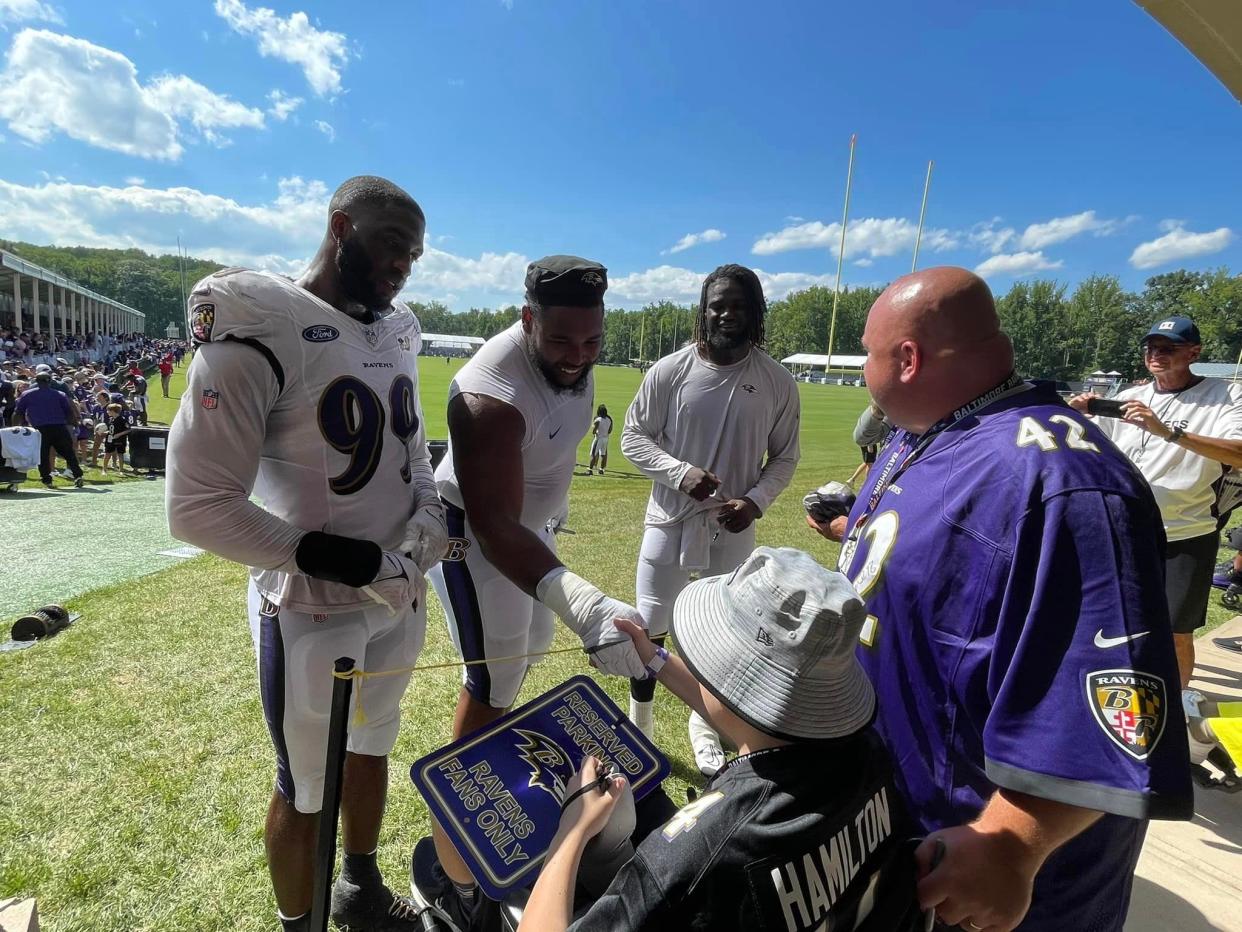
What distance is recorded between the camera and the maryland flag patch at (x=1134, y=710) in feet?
3.79

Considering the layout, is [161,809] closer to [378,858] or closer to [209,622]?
[378,858]

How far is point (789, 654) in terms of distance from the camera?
119 cm

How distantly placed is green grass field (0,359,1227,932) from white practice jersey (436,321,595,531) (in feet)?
5.69

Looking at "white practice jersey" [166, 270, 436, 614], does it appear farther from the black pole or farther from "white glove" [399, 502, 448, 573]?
the black pole

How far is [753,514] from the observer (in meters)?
3.59

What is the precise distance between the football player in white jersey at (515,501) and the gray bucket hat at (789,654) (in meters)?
0.62

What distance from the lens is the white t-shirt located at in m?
4.04

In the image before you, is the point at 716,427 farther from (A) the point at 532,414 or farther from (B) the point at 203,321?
(B) the point at 203,321

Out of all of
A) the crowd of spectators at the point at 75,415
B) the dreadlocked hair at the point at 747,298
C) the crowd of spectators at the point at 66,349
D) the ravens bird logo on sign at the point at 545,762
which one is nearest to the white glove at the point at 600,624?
the ravens bird logo on sign at the point at 545,762

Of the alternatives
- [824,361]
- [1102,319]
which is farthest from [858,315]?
[1102,319]

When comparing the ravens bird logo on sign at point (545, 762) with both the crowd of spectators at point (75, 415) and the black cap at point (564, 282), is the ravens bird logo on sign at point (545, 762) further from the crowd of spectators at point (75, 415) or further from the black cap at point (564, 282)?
the crowd of spectators at point (75, 415)

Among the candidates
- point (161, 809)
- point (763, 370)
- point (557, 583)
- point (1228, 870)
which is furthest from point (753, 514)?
point (161, 809)

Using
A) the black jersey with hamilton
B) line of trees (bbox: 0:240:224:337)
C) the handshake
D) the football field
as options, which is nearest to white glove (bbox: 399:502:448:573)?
the handshake

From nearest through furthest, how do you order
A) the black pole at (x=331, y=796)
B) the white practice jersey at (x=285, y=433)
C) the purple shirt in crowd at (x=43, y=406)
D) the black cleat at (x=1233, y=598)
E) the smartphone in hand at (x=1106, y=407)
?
the black pole at (x=331, y=796), the white practice jersey at (x=285, y=433), the smartphone in hand at (x=1106, y=407), the black cleat at (x=1233, y=598), the purple shirt in crowd at (x=43, y=406)
